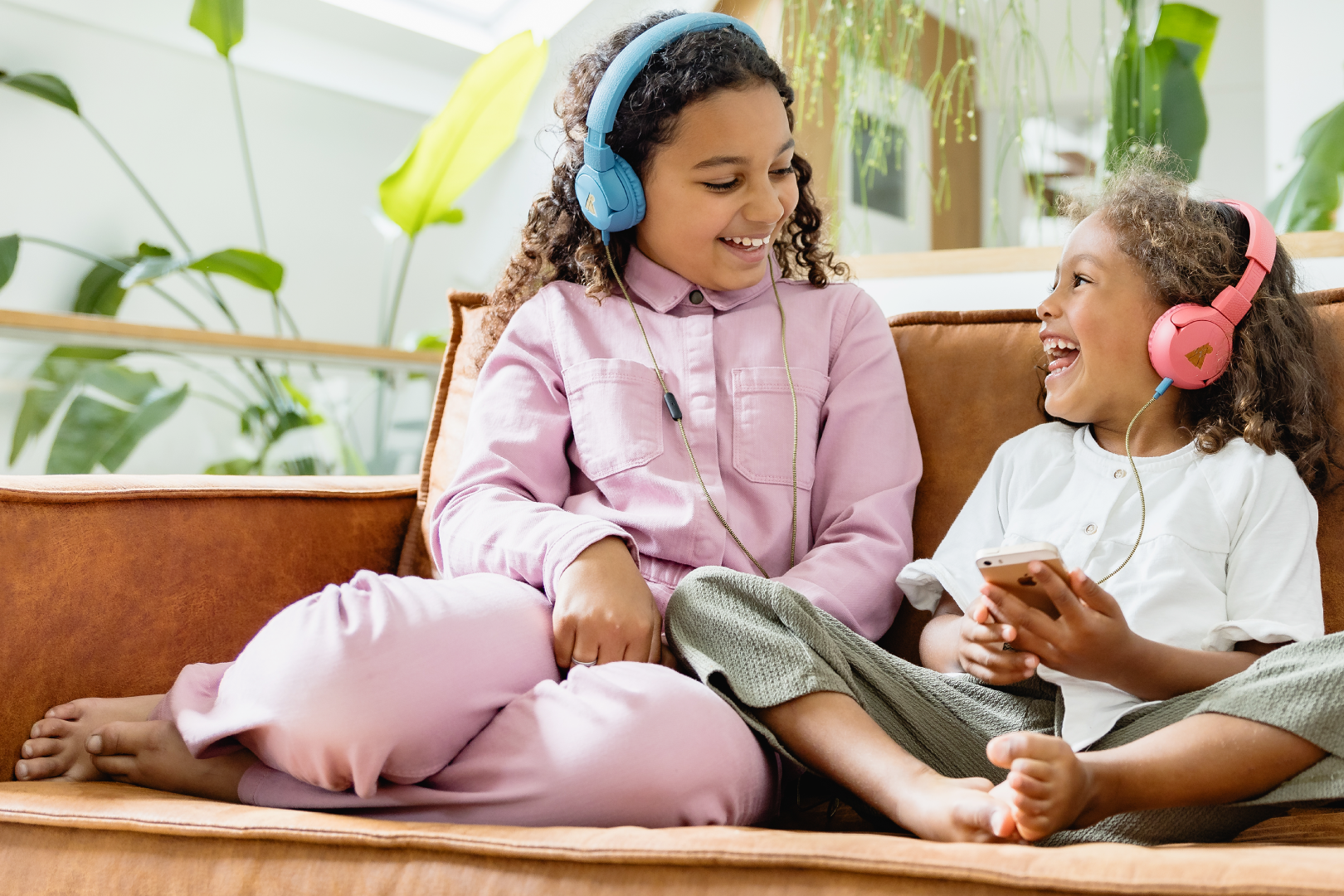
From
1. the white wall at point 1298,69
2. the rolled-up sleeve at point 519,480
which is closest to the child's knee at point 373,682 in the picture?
the rolled-up sleeve at point 519,480

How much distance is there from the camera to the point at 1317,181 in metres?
1.75

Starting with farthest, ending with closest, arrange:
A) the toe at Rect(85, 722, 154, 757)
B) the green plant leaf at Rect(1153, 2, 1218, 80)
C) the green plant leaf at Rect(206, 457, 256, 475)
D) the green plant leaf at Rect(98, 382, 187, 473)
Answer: the green plant leaf at Rect(206, 457, 256, 475) → the green plant leaf at Rect(98, 382, 187, 473) → the green plant leaf at Rect(1153, 2, 1218, 80) → the toe at Rect(85, 722, 154, 757)

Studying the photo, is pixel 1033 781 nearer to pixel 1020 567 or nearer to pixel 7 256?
pixel 1020 567

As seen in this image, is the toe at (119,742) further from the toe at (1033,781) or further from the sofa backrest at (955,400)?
the toe at (1033,781)

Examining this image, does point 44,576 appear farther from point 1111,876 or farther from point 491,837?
point 1111,876

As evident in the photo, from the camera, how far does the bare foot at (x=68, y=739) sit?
93 centimetres

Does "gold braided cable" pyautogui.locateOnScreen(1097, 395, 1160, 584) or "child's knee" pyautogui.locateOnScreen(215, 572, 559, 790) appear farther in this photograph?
"gold braided cable" pyautogui.locateOnScreen(1097, 395, 1160, 584)

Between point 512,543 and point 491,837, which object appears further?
point 512,543

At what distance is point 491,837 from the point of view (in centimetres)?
69

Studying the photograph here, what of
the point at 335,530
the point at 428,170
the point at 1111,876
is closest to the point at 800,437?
the point at 335,530

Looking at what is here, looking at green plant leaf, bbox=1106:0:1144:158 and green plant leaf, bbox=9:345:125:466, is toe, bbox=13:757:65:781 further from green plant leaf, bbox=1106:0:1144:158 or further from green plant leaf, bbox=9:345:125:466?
green plant leaf, bbox=1106:0:1144:158

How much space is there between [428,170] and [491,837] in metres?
1.79

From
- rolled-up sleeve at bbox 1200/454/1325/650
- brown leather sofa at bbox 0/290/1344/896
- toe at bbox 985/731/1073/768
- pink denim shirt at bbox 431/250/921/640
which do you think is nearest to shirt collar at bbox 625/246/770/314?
pink denim shirt at bbox 431/250/921/640

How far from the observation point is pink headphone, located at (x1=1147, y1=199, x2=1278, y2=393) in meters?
1.01
